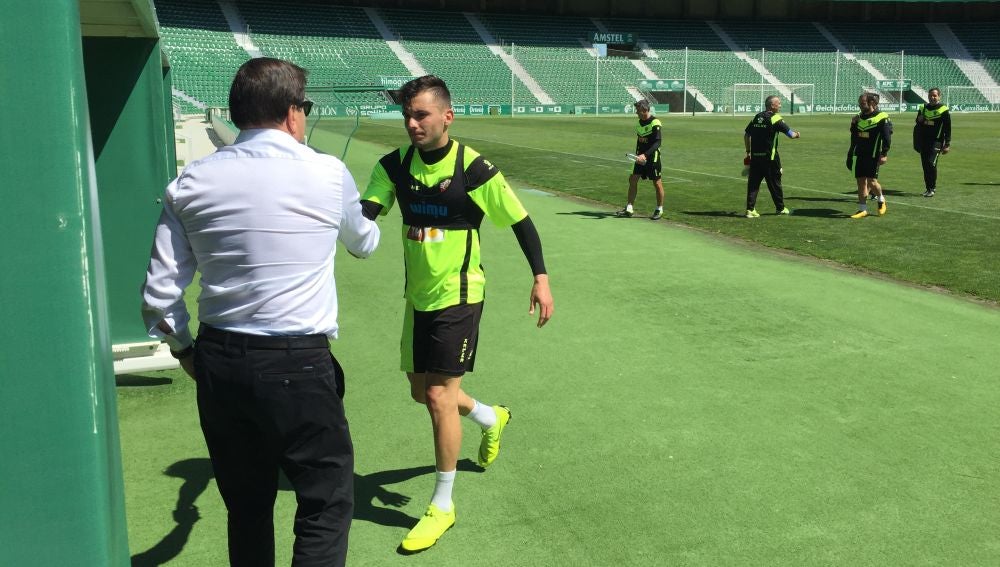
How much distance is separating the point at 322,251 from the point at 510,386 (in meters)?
3.52

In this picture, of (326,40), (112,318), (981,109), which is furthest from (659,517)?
(981,109)

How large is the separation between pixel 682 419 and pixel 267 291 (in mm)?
3414

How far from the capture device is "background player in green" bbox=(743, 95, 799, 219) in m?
14.2

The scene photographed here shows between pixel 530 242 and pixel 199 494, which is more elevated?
pixel 530 242

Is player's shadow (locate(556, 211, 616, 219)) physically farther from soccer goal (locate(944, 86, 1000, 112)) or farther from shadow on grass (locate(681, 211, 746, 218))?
soccer goal (locate(944, 86, 1000, 112))

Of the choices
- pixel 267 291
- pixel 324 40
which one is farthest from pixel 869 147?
pixel 324 40

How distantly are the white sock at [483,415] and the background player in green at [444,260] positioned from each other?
0.42 metres

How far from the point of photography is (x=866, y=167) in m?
14.4

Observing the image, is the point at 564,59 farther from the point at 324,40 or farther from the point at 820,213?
the point at 820,213

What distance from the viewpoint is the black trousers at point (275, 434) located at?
2.75 m

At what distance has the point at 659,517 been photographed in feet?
13.9

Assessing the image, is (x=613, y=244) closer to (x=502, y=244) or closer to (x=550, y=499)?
(x=502, y=244)

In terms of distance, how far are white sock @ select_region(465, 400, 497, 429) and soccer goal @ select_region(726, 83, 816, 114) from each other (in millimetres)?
58516

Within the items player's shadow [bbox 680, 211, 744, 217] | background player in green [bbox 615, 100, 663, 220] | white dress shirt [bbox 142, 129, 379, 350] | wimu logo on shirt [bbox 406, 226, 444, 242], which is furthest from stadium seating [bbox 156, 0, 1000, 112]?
white dress shirt [bbox 142, 129, 379, 350]
